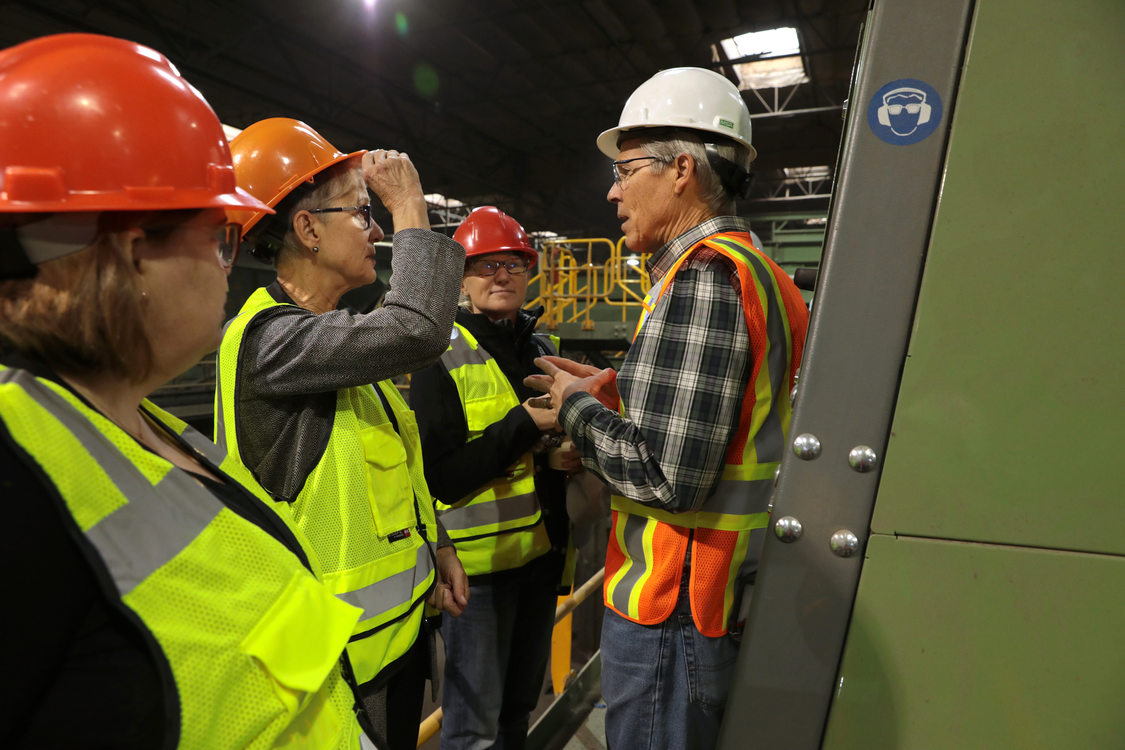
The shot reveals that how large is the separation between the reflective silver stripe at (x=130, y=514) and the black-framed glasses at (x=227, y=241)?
1.10 ft

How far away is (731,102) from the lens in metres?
1.82

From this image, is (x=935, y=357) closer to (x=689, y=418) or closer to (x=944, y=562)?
(x=944, y=562)

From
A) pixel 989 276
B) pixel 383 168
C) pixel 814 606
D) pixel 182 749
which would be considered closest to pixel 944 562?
pixel 814 606

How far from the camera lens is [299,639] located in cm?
86

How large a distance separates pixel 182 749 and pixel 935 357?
1083 millimetres

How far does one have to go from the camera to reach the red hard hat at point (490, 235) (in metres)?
2.94

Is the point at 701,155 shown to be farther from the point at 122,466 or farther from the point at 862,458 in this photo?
the point at 122,466

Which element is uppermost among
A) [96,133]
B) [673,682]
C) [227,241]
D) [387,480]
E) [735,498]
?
[96,133]

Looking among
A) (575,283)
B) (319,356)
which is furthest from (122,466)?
(575,283)

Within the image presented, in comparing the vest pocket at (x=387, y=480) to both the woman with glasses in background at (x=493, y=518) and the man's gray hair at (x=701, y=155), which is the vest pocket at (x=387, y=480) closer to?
the woman with glasses in background at (x=493, y=518)

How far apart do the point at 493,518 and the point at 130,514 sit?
1.78 m

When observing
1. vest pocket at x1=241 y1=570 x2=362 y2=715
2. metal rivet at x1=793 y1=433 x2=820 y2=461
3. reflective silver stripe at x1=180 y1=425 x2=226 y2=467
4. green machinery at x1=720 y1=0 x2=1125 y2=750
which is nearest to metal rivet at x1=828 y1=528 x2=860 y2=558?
green machinery at x1=720 y1=0 x2=1125 y2=750

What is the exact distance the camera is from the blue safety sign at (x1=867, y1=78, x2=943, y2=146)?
0.93 m

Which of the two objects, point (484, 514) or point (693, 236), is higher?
point (693, 236)
